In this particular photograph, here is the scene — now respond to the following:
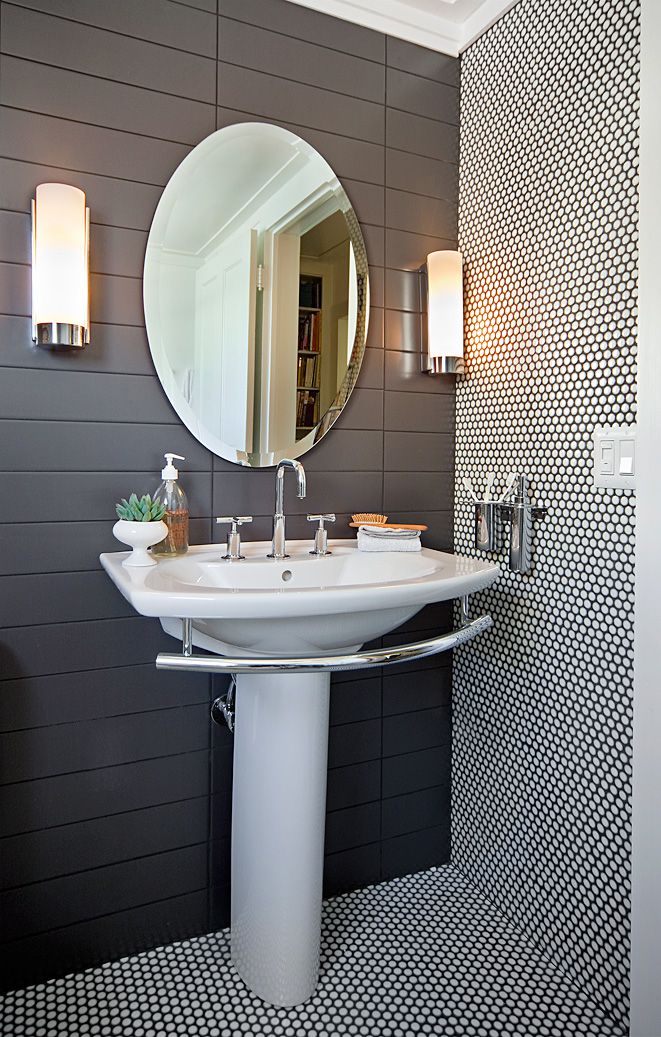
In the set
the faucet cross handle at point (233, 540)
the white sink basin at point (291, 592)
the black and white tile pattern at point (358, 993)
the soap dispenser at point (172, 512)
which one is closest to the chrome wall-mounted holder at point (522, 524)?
the white sink basin at point (291, 592)

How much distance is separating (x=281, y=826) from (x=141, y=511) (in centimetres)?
74

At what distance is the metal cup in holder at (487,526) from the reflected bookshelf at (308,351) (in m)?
0.50

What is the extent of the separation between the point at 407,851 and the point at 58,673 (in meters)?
1.14

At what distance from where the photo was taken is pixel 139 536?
59.1 inches

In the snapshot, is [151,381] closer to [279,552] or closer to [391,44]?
[279,552]

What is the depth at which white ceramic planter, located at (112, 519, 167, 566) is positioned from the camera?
1.50 metres

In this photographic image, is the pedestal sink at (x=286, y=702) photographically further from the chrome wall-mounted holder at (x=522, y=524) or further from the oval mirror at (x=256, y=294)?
the oval mirror at (x=256, y=294)

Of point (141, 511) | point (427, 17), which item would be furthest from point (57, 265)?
point (427, 17)

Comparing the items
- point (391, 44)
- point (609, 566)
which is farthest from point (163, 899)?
point (391, 44)

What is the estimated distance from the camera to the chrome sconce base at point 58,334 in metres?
1.52

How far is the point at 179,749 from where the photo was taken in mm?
1796

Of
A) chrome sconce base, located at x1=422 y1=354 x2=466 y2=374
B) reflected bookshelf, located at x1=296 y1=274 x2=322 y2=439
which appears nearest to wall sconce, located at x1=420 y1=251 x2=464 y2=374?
chrome sconce base, located at x1=422 y1=354 x2=466 y2=374

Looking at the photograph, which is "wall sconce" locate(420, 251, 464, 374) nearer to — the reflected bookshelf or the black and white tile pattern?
the reflected bookshelf

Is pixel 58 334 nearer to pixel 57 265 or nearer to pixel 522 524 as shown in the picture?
pixel 57 265
